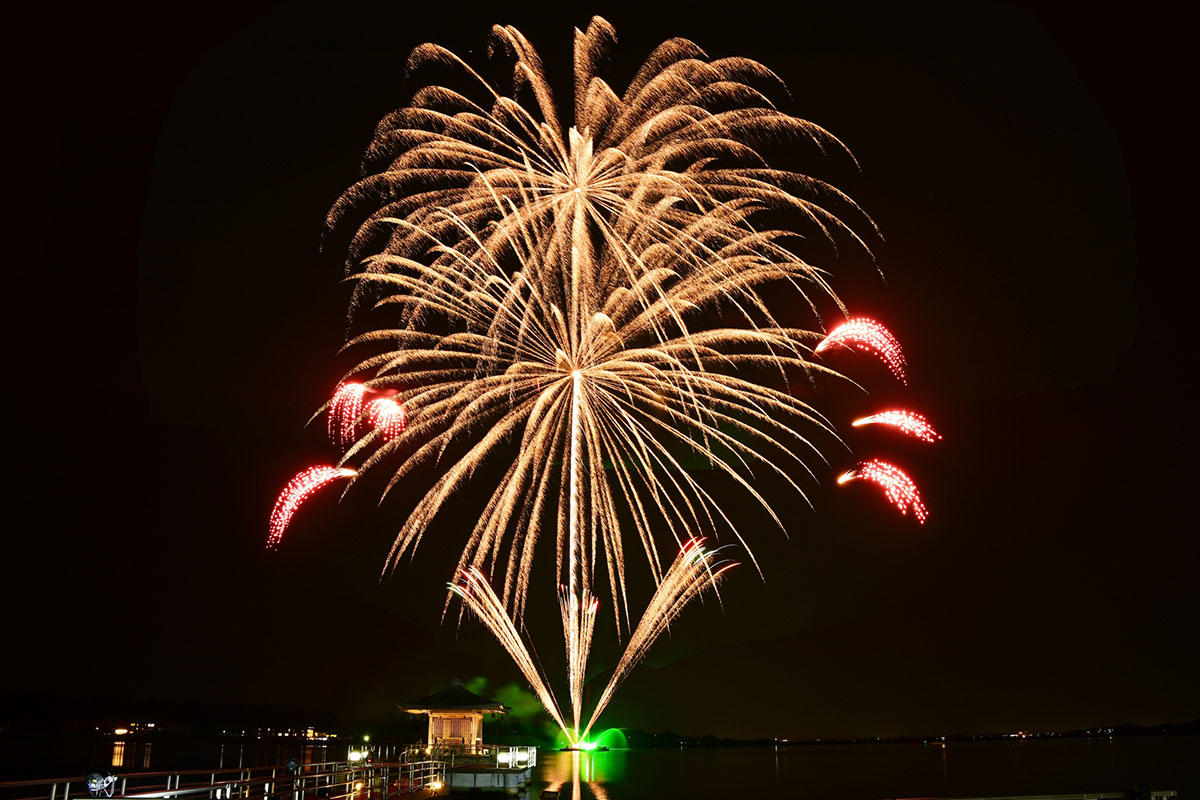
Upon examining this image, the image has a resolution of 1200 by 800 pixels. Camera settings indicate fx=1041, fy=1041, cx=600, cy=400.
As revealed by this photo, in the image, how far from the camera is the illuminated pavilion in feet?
119

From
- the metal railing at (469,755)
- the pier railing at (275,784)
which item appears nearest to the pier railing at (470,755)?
the metal railing at (469,755)

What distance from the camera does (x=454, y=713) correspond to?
1443 inches

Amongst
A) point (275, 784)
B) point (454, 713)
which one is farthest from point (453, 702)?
point (275, 784)

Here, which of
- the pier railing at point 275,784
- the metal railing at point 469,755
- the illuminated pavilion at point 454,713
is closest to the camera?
the pier railing at point 275,784

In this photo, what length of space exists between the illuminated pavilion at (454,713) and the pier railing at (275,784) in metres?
2.40

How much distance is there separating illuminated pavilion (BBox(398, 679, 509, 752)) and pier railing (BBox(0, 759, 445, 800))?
240cm

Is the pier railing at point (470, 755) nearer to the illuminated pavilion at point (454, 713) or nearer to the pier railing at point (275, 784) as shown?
the illuminated pavilion at point (454, 713)

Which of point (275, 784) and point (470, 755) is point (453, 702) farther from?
point (275, 784)

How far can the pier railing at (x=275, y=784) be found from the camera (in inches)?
605

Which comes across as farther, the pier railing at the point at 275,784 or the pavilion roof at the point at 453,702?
the pavilion roof at the point at 453,702

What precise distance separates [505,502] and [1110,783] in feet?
173

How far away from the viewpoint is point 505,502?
2306cm

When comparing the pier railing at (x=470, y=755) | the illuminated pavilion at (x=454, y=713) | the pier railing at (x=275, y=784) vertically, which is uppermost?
the illuminated pavilion at (x=454, y=713)

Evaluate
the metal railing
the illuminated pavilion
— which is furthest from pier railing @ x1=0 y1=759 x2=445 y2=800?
the illuminated pavilion
